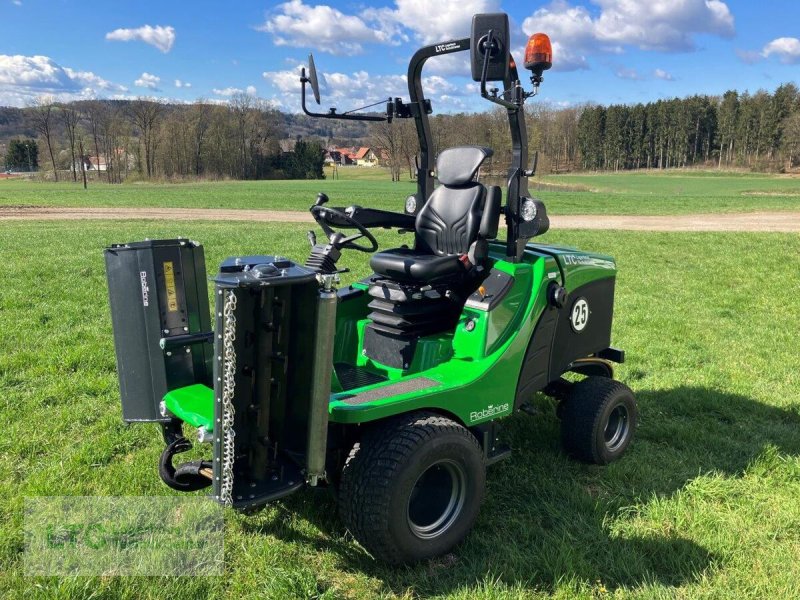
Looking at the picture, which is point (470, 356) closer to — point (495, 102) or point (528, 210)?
point (528, 210)

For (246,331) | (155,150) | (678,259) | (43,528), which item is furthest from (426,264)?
(155,150)

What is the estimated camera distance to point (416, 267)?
338 centimetres

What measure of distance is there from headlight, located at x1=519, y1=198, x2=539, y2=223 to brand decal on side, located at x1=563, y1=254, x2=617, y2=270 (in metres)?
0.41

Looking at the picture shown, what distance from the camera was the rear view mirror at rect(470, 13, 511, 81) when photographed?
316 centimetres

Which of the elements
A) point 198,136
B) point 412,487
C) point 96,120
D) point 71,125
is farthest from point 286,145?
point 412,487

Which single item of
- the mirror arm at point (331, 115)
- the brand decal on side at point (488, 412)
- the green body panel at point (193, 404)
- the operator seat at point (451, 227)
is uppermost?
the mirror arm at point (331, 115)

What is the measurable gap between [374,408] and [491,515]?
39.9 inches

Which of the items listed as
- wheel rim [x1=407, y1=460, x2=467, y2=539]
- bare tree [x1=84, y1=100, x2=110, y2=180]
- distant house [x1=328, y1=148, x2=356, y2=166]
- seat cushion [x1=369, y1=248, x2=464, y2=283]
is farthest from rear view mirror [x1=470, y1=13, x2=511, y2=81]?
distant house [x1=328, y1=148, x2=356, y2=166]

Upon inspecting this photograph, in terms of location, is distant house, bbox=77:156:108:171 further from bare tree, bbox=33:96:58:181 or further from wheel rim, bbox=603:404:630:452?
wheel rim, bbox=603:404:630:452

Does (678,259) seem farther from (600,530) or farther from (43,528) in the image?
(43,528)

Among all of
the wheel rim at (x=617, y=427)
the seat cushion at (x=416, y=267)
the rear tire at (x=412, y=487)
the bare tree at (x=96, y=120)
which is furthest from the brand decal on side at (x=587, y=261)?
the bare tree at (x=96, y=120)

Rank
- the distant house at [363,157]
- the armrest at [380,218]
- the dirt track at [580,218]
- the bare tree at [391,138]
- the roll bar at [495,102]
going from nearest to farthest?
the roll bar at [495,102] → the armrest at [380,218] → the bare tree at [391,138] → the dirt track at [580,218] → the distant house at [363,157]

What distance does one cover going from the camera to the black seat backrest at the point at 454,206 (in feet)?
12.3

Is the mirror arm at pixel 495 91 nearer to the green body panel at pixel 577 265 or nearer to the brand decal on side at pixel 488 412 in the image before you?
the green body panel at pixel 577 265
